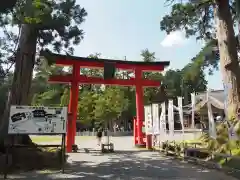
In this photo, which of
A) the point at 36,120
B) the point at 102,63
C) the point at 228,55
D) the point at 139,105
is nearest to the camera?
the point at 36,120

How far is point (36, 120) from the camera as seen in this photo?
9.20m

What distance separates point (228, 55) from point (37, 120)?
26.8ft

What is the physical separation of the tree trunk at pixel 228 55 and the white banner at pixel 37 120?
6683mm

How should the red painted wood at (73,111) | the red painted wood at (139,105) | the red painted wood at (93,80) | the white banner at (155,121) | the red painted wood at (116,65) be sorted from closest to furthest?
the red painted wood at (73,111)
the white banner at (155,121)
the red painted wood at (93,80)
the red painted wood at (116,65)
the red painted wood at (139,105)

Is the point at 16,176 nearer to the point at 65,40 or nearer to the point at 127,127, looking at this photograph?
the point at 65,40

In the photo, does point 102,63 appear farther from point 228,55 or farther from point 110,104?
point 110,104

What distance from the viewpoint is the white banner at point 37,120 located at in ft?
29.4

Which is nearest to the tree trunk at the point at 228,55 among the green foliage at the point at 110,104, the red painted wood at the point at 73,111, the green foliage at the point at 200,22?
the green foliage at the point at 200,22

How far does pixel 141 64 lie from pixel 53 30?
875 cm

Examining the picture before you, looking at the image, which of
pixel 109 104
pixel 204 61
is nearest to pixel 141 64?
pixel 204 61

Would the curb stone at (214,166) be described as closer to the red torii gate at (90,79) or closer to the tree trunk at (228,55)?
the tree trunk at (228,55)

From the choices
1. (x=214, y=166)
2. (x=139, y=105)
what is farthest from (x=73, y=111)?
(x=214, y=166)

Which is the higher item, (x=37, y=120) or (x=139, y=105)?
(x=139, y=105)

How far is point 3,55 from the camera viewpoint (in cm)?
1129
